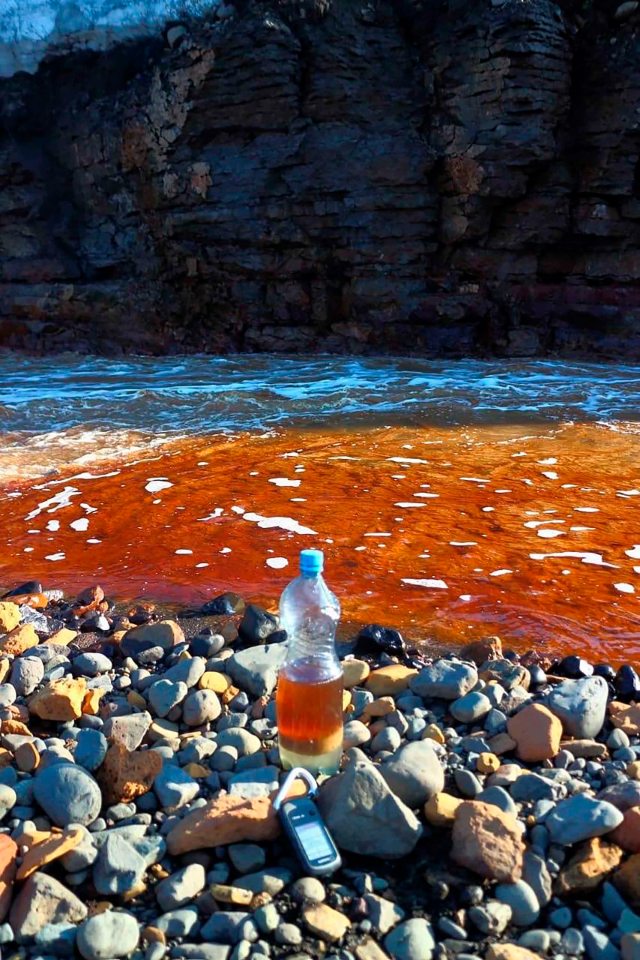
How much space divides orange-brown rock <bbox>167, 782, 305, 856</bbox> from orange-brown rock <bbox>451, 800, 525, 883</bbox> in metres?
0.46

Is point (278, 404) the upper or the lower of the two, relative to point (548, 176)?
lower

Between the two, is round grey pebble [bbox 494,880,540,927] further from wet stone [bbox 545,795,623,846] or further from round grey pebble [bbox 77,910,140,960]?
round grey pebble [bbox 77,910,140,960]

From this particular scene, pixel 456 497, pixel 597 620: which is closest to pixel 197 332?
pixel 456 497

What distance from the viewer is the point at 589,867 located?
1.83 m

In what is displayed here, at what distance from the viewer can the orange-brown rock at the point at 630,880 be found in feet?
5.84

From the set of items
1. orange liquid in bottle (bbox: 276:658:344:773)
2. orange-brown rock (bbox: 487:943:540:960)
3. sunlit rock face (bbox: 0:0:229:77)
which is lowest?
orange-brown rock (bbox: 487:943:540:960)

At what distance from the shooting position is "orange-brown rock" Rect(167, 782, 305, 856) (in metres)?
1.93

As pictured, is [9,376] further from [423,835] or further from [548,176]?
[423,835]

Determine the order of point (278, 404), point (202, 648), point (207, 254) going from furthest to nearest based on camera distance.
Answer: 1. point (207, 254)
2. point (278, 404)
3. point (202, 648)

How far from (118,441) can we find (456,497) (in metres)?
3.74

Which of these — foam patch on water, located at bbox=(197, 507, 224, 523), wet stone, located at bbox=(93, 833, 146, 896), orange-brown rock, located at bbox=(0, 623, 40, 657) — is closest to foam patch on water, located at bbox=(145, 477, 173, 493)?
foam patch on water, located at bbox=(197, 507, 224, 523)

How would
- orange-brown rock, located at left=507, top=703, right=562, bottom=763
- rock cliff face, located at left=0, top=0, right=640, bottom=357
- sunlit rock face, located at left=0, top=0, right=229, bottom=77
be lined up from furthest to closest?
1. sunlit rock face, located at left=0, top=0, right=229, bottom=77
2. rock cliff face, located at left=0, top=0, right=640, bottom=357
3. orange-brown rock, located at left=507, top=703, right=562, bottom=763

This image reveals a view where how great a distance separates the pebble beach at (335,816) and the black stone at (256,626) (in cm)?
29

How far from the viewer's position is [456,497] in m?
5.47
